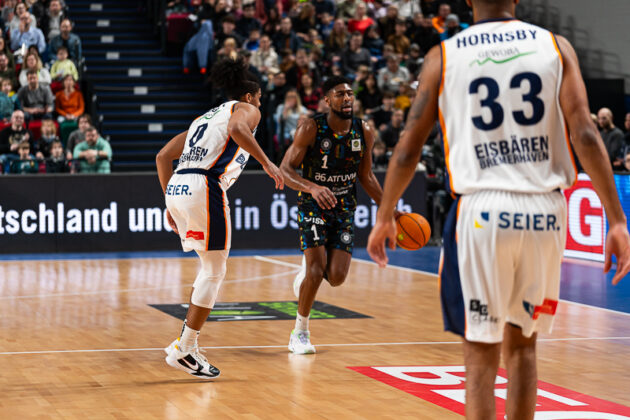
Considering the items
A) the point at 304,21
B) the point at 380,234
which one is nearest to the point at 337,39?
the point at 304,21

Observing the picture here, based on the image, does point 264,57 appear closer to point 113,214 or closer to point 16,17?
point 16,17

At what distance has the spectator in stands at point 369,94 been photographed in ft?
62.3

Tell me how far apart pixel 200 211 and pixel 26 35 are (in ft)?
42.1

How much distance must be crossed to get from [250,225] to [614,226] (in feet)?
41.9

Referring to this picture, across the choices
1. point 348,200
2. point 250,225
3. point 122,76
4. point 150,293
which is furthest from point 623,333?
point 122,76

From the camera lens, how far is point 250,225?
16328mm

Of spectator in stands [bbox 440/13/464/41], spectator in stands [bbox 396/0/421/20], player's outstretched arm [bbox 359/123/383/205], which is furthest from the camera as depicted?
spectator in stands [bbox 396/0/421/20]

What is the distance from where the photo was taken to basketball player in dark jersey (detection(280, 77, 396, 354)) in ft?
25.2

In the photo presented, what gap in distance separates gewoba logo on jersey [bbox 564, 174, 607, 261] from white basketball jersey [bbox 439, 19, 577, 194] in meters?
10.0

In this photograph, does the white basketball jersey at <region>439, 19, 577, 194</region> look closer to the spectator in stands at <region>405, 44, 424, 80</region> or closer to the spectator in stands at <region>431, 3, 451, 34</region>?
the spectator in stands at <region>405, 44, 424, 80</region>

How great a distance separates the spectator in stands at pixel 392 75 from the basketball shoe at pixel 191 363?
13.7 m

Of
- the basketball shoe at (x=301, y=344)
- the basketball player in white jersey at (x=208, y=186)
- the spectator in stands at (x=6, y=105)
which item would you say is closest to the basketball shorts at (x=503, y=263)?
the basketball player in white jersey at (x=208, y=186)

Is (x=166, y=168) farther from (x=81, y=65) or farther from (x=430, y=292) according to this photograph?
(x=81, y=65)

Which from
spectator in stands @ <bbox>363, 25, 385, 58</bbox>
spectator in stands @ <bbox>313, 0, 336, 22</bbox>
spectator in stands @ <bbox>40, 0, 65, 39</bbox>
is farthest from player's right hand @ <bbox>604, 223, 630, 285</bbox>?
spectator in stands @ <bbox>313, 0, 336, 22</bbox>
